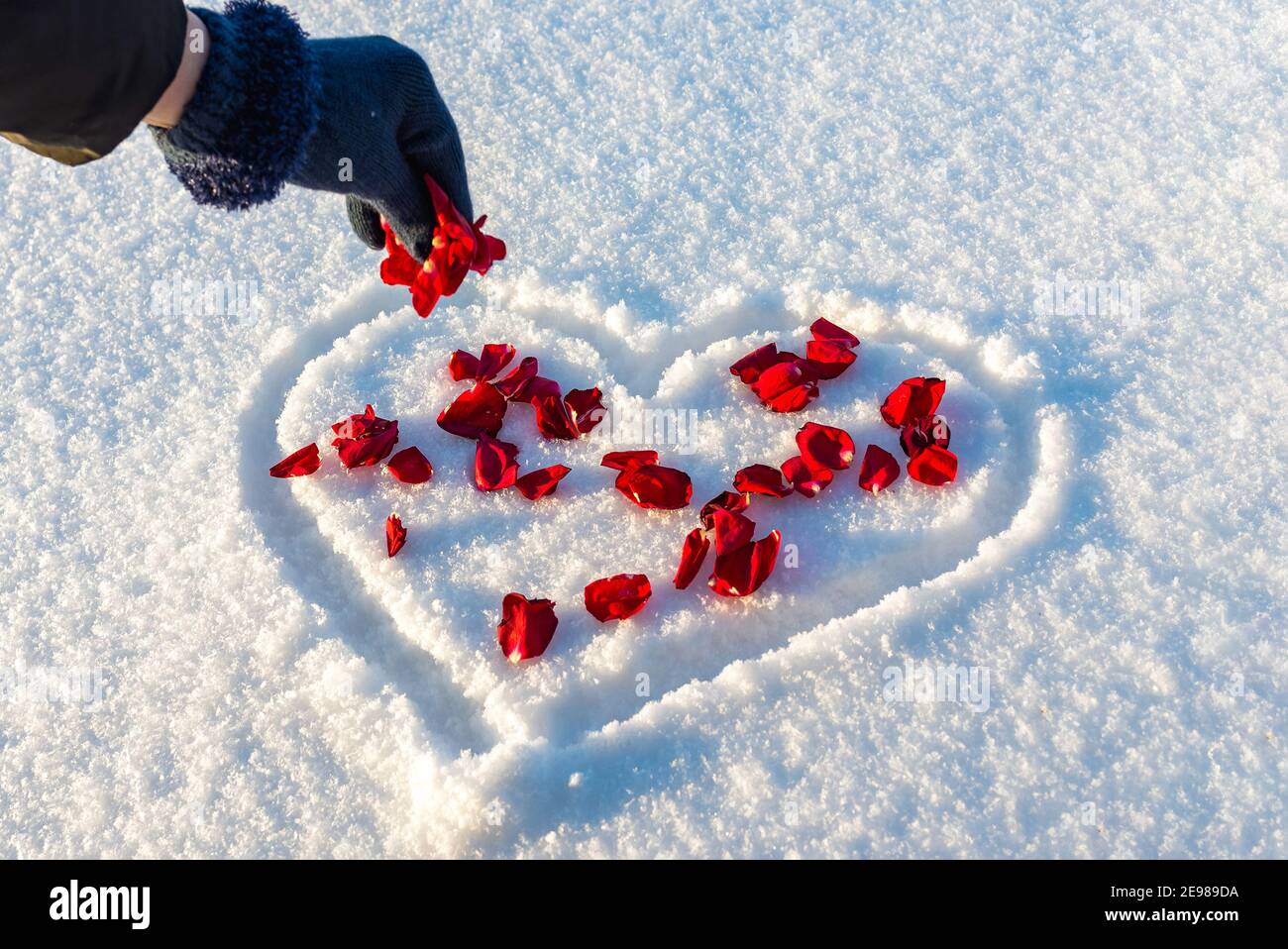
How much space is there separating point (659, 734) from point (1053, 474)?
0.84m

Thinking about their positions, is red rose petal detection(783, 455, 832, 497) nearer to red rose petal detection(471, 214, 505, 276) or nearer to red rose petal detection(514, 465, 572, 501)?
red rose petal detection(514, 465, 572, 501)

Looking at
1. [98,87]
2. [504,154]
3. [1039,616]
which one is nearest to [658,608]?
[1039,616]

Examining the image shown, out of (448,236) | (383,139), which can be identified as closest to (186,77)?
(383,139)

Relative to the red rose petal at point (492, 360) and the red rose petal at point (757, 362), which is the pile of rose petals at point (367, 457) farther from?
the red rose petal at point (757, 362)

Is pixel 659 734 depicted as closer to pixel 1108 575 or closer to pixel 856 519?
pixel 856 519

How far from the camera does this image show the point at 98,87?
138 cm

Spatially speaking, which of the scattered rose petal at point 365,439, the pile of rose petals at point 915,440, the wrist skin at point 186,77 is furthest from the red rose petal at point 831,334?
the wrist skin at point 186,77

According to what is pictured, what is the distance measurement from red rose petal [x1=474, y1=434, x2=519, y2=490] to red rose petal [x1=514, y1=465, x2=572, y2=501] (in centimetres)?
2

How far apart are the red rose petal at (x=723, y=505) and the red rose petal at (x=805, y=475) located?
0.03 m

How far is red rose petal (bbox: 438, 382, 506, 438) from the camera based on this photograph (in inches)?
82.3

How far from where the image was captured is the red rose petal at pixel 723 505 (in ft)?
6.27

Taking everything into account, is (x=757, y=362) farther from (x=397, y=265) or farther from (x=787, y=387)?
(x=397, y=265)

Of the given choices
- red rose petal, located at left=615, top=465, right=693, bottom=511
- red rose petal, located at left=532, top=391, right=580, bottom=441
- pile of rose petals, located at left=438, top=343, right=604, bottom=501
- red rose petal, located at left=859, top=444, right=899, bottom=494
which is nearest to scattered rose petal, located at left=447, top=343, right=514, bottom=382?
pile of rose petals, located at left=438, top=343, right=604, bottom=501

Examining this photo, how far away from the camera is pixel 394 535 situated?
6.37 feet
